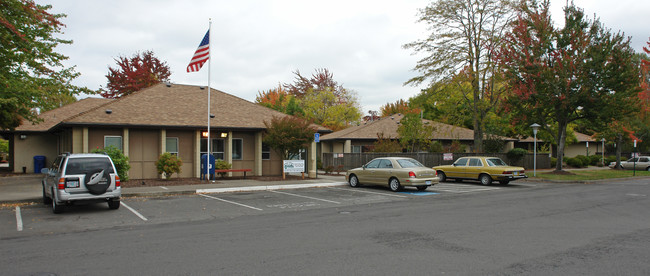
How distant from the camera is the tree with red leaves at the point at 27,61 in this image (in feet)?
51.4

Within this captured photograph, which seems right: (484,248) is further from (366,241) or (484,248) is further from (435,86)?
(435,86)

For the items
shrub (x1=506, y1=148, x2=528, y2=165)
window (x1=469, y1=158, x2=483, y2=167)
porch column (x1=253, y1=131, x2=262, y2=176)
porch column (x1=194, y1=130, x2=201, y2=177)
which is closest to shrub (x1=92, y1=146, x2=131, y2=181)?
porch column (x1=194, y1=130, x2=201, y2=177)

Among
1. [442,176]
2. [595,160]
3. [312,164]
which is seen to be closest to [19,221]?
[312,164]

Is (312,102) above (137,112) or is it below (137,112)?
above

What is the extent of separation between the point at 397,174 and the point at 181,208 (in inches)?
346

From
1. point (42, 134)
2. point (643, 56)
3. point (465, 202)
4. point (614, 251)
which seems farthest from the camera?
point (643, 56)

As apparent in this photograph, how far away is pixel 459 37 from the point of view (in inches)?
1230

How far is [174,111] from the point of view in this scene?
21781 millimetres

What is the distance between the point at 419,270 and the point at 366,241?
78.0 inches

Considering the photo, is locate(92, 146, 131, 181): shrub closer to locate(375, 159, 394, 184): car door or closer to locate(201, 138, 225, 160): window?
locate(201, 138, 225, 160): window

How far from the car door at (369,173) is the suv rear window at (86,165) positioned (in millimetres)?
10553

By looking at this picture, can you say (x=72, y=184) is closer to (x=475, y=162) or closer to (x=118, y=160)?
(x=118, y=160)

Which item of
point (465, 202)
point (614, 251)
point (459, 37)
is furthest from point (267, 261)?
point (459, 37)

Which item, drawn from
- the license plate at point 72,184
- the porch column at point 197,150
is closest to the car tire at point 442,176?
the porch column at point 197,150
